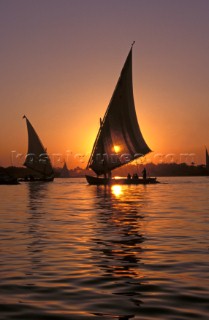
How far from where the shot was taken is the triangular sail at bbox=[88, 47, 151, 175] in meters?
94.6

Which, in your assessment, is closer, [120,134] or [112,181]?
[120,134]

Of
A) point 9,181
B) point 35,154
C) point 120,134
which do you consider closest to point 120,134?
point 120,134

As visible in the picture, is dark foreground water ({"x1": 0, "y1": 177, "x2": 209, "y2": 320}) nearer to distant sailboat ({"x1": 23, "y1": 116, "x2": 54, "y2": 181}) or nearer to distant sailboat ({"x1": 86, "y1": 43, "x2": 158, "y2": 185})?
distant sailboat ({"x1": 86, "y1": 43, "x2": 158, "y2": 185})

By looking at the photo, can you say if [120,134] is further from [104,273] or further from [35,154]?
[104,273]

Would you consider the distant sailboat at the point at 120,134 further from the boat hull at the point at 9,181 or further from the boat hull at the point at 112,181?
the boat hull at the point at 9,181

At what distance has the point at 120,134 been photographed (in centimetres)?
9831

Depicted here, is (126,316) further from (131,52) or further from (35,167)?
(35,167)

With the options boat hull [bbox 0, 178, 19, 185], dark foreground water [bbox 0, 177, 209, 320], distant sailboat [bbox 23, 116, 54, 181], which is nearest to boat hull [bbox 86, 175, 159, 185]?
boat hull [bbox 0, 178, 19, 185]

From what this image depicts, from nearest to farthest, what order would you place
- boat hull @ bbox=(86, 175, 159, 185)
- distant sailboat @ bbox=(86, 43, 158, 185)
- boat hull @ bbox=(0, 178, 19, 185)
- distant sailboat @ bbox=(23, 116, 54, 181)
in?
distant sailboat @ bbox=(86, 43, 158, 185), boat hull @ bbox=(86, 175, 159, 185), boat hull @ bbox=(0, 178, 19, 185), distant sailboat @ bbox=(23, 116, 54, 181)

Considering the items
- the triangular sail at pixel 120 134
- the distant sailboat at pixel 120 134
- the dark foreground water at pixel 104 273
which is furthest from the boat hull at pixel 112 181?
the dark foreground water at pixel 104 273

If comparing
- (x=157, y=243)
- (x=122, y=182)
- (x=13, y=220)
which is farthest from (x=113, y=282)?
(x=122, y=182)

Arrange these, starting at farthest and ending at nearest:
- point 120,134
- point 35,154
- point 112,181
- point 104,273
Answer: point 35,154 → point 112,181 → point 120,134 → point 104,273

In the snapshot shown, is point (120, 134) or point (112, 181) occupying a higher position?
point (120, 134)

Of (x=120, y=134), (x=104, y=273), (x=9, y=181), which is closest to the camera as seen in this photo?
(x=104, y=273)
